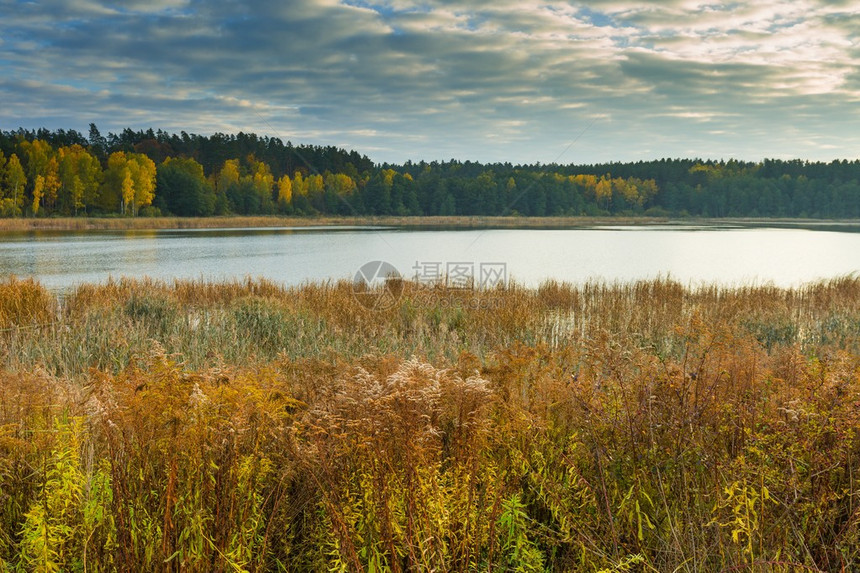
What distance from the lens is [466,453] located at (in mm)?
3406

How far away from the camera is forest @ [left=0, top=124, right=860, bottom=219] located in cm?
7581

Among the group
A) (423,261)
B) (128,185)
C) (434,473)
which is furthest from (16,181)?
(434,473)

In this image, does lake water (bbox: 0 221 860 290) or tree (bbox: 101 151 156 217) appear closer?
lake water (bbox: 0 221 860 290)

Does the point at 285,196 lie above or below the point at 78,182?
below

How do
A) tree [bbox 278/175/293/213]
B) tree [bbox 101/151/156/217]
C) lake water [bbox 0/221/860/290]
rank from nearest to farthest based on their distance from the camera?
lake water [bbox 0/221/860/290]
tree [bbox 101/151/156/217]
tree [bbox 278/175/293/213]

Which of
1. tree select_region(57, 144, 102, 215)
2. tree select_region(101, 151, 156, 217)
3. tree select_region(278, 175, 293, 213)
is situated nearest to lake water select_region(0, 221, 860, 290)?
tree select_region(101, 151, 156, 217)

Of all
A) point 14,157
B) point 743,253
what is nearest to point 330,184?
point 14,157

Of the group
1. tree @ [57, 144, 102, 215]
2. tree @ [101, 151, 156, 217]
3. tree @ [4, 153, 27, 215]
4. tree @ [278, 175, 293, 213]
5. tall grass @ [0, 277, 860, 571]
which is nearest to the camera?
tall grass @ [0, 277, 860, 571]

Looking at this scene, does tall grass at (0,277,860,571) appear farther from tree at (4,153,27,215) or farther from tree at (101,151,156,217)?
tree at (4,153,27,215)

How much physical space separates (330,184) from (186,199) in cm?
2346

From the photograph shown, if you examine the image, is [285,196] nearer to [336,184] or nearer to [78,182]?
[336,184]

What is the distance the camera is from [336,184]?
99.6 meters

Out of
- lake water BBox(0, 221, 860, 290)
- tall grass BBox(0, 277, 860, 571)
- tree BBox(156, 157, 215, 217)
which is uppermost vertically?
tree BBox(156, 157, 215, 217)

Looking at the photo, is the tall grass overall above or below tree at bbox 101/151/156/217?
below
